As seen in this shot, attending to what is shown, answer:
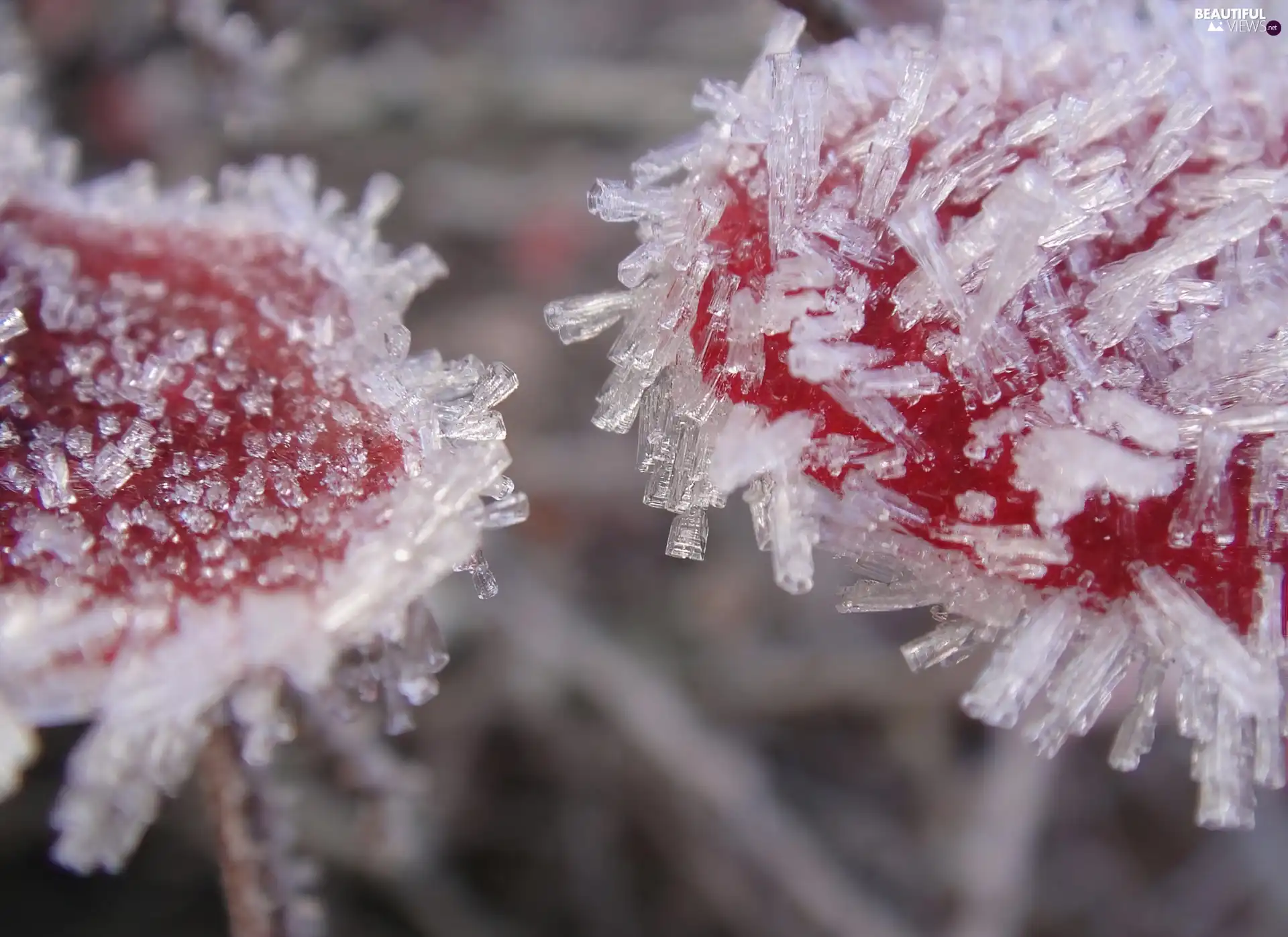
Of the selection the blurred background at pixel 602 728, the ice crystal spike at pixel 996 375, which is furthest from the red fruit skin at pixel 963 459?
the blurred background at pixel 602 728

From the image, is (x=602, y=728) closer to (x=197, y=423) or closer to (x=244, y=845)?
(x=244, y=845)

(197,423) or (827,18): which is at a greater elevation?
(827,18)

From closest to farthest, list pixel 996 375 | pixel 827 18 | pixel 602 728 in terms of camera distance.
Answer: pixel 996 375 → pixel 827 18 → pixel 602 728

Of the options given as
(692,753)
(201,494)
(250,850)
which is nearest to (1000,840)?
(692,753)

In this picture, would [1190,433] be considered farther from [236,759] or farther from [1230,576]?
[236,759]

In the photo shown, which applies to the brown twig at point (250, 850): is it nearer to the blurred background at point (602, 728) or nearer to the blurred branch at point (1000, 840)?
the blurred background at point (602, 728)

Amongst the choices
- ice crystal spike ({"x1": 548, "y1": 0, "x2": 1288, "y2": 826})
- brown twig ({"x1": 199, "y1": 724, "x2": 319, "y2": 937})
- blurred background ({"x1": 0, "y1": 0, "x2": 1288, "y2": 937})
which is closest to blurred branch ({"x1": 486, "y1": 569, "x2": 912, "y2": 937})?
blurred background ({"x1": 0, "y1": 0, "x2": 1288, "y2": 937})
